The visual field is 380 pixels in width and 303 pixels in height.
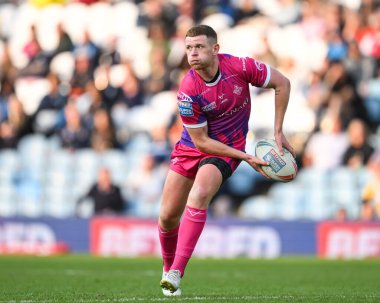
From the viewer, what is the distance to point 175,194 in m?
8.04

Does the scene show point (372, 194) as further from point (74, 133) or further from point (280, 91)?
point (280, 91)

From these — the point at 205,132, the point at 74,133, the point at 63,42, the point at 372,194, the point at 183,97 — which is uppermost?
the point at 63,42

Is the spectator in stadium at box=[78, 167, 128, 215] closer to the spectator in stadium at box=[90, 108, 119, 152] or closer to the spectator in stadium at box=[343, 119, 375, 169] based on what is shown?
the spectator in stadium at box=[90, 108, 119, 152]

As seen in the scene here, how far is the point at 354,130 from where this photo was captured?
16.0 m

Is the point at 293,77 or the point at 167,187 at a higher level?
the point at 293,77

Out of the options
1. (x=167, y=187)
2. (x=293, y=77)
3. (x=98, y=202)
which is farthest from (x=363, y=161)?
(x=167, y=187)

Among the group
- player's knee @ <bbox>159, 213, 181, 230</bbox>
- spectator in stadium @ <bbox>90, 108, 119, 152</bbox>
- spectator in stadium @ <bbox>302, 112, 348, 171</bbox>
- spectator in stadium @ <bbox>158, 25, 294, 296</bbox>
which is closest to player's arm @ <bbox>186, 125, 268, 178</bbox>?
Result: spectator in stadium @ <bbox>158, 25, 294, 296</bbox>

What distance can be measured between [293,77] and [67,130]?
4495 millimetres

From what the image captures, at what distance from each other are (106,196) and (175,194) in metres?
8.69

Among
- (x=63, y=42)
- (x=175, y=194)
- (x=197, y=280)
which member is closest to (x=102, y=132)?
(x=63, y=42)

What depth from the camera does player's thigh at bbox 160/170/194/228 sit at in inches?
316

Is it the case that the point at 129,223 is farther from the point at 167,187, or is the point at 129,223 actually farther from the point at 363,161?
the point at 167,187

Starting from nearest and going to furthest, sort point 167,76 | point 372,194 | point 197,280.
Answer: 1. point 197,280
2. point 372,194
3. point 167,76

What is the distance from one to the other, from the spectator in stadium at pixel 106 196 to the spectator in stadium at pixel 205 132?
8.40 meters
